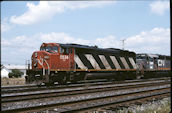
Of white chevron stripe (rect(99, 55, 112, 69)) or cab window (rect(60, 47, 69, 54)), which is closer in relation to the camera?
cab window (rect(60, 47, 69, 54))

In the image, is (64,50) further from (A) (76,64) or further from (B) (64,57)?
(A) (76,64)

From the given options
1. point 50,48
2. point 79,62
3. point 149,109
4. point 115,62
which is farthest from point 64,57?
point 149,109

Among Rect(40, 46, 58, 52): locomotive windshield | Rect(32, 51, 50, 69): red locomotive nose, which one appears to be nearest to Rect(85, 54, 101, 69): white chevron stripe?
Rect(40, 46, 58, 52): locomotive windshield

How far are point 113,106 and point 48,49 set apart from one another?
358 inches

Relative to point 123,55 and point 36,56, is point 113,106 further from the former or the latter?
point 123,55

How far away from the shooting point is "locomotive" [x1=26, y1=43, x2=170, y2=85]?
46.0ft

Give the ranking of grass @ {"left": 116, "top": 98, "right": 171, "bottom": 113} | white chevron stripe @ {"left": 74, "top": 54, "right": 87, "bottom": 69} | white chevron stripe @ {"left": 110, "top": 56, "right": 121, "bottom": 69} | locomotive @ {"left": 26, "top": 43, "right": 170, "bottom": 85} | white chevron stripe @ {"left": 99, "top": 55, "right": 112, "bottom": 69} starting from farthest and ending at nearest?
white chevron stripe @ {"left": 110, "top": 56, "right": 121, "bottom": 69}, white chevron stripe @ {"left": 99, "top": 55, "right": 112, "bottom": 69}, white chevron stripe @ {"left": 74, "top": 54, "right": 87, "bottom": 69}, locomotive @ {"left": 26, "top": 43, "right": 170, "bottom": 85}, grass @ {"left": 116, "top": 98, "right": 171, "bottom": 113}

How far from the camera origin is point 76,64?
1566 centimetres

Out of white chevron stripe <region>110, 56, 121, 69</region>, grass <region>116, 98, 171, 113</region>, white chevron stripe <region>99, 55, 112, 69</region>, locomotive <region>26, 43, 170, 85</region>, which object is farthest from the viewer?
white chevron stripe <region>110, 56, 121, 69</region>

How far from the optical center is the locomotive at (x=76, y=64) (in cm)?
1402

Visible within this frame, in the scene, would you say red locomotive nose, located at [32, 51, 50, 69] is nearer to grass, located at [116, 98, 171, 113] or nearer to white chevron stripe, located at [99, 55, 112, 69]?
white chevron stripe, located at [99, 55, 112, 69]

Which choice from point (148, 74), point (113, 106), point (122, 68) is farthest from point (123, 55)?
point (113, 106)

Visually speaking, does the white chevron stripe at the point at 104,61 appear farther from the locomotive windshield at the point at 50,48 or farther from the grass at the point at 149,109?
the grass at the point at 149,109

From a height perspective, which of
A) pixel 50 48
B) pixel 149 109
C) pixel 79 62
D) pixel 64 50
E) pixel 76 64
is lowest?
pixel 149 109
